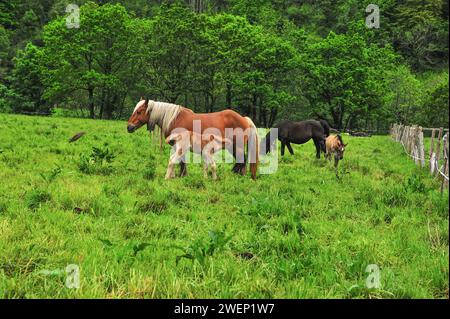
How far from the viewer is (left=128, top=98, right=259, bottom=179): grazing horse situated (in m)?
9.70

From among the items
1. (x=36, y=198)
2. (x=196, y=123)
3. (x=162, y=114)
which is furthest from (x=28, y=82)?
(x=36, y=198)

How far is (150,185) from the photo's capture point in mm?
8016

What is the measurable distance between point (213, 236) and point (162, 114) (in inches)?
244

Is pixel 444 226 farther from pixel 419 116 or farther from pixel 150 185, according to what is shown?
pixel 419 116

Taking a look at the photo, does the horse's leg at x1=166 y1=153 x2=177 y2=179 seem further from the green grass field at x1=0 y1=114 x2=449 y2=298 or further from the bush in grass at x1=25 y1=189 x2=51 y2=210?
the bush in grass at x1=25 y1=189 x2=51 y2=210

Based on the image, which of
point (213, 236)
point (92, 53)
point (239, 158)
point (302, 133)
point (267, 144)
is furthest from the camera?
point (92, 53)

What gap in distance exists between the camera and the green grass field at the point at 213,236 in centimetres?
328

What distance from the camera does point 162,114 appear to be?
9734mm

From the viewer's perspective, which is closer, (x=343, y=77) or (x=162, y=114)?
(x=162, y=114)

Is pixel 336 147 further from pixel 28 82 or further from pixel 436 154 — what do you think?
pixel 28 82

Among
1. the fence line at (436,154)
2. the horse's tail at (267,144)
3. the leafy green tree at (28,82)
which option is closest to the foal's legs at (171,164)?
the fence line at (436,154)

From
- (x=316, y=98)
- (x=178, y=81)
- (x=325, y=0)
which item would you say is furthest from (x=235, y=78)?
(x=325, y=0)

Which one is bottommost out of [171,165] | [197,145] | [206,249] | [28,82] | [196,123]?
[206,249]
